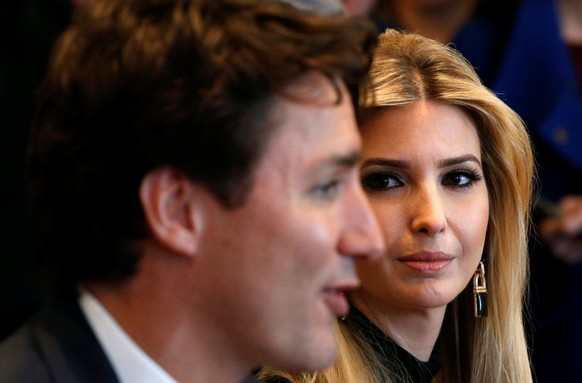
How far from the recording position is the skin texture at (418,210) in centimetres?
257

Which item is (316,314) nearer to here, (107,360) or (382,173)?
(107,360)

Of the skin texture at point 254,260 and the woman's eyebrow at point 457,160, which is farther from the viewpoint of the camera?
the woman's eyebrow at point 457,160

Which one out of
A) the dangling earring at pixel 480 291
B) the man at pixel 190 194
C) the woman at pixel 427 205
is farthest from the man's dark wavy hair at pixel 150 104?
the dangling earring at pixel 480 291

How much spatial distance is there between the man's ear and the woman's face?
0.80 m

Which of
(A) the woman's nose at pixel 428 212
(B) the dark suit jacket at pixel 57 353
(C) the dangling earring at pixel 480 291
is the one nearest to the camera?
(B) the dark suit jacket at pixel 57 353

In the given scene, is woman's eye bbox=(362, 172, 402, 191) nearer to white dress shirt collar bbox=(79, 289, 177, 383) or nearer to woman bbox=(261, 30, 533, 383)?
woman bbox=(261, 30, 533, 383)

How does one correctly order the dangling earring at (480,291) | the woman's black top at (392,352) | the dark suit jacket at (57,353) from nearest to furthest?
the dark suit jacket at (57,353), the woman's black top at (392,352), the dangling earring at (480,291)

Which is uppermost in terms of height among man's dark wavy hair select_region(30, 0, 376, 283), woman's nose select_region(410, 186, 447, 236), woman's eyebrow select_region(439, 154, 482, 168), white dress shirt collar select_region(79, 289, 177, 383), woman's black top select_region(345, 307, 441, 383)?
man's dark wavy hair select_region(30, 0, 376, 283)

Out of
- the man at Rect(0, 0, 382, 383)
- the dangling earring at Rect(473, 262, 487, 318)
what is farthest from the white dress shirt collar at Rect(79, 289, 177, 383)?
the dangling earring at Rect(473, 262, 487, 318)

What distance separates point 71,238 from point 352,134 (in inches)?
18.8

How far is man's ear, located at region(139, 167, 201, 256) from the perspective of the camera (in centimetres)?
185

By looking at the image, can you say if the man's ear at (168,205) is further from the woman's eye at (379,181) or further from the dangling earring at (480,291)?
the dangling earring at (480,291)

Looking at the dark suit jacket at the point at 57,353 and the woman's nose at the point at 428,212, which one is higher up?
the dark suit jacket at the point at 57,353

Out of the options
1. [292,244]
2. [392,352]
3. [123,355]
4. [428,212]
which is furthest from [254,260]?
[392,352]
